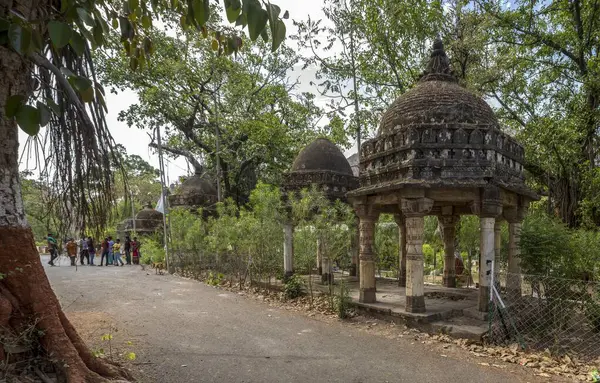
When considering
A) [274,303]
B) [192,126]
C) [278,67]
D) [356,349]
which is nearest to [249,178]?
[192,126]

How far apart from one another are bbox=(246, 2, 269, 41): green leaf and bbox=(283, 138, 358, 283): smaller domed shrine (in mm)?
9866

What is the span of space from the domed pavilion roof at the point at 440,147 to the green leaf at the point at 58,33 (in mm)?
6418

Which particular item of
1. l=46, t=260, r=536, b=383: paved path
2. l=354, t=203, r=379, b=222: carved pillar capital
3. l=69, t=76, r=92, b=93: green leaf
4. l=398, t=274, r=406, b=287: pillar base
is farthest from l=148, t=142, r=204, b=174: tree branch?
l=69, t=76, r=92, b=93: green leaf

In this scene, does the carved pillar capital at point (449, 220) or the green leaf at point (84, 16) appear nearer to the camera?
the green leaf at point (84, 16)

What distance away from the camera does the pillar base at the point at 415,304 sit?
748cm

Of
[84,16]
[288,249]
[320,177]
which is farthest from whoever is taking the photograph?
[320,177]

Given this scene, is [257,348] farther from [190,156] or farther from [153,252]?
[190,156]

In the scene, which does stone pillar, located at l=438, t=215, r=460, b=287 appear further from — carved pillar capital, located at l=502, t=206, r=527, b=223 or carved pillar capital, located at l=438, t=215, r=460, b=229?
carved pillar capital, located at l=502, t=206, r=527, b=223

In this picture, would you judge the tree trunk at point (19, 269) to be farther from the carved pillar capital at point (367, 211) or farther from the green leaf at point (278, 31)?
the carved pillar capital at point (367, 211)

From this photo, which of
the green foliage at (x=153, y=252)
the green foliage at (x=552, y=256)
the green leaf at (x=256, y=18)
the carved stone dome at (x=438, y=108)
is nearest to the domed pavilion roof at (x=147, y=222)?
the green foliage at (x=153, y=252)

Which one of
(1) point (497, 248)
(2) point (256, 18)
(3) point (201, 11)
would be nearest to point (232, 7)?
(2) point (256, 18)

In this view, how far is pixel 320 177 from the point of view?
12.0m

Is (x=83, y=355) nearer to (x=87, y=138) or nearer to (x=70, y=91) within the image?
(x=87, y=138)

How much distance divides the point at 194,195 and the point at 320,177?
9.93 metres
